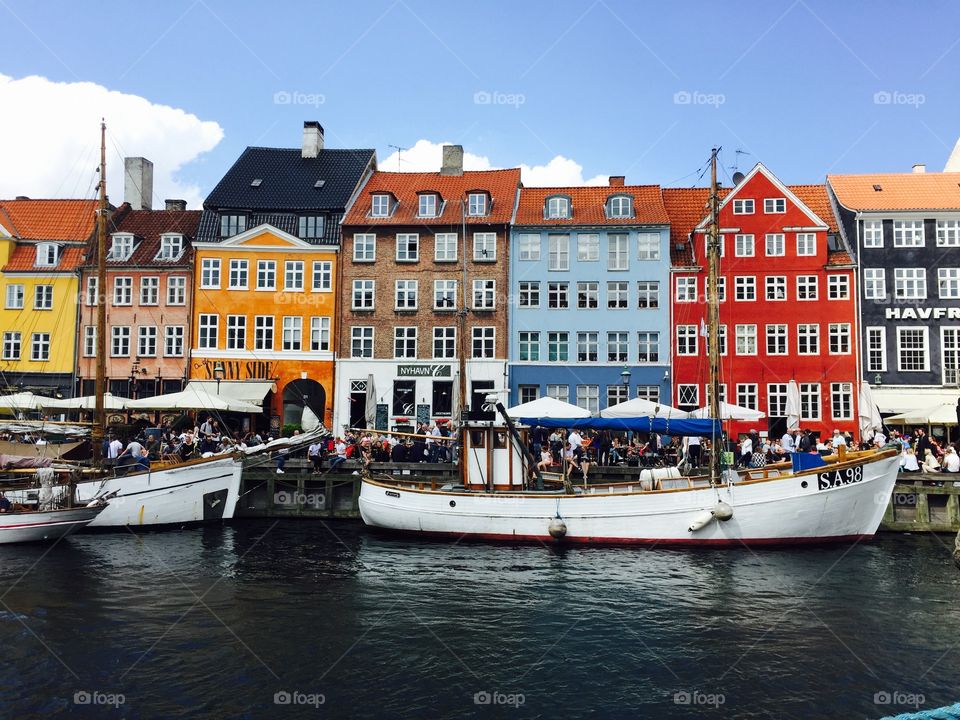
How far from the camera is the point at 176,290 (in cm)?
4459

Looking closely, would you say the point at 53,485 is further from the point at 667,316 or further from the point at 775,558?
the point at 667,316

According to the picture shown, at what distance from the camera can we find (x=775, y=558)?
22797mm

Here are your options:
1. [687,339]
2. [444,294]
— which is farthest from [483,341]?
[687,339]

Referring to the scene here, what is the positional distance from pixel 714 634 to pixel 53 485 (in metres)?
20.6

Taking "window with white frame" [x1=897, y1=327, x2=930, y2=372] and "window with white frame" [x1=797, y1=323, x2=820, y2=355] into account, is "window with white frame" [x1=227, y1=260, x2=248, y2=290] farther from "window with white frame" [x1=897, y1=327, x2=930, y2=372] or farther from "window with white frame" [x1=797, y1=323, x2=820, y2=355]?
"window with white frame" [x1=897, y1=327, x2=930, y2=372]

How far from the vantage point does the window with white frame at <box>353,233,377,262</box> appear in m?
44.3

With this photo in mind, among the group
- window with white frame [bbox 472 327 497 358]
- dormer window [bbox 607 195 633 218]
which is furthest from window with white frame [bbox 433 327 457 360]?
dormer window [bbox 607 195 633 218]

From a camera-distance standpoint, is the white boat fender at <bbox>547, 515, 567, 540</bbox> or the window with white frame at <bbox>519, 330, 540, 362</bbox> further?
the window with white frame at <bbox>519, 330, 540, 362</bbox>

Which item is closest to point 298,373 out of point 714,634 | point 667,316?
point 667,316

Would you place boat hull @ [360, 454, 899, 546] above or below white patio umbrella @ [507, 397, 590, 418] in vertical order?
below

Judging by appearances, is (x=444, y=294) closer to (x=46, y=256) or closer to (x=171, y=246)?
(x=171, y=246)

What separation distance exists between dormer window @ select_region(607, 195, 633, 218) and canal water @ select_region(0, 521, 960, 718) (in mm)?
24362

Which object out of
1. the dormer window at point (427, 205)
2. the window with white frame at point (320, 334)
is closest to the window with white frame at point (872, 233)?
the dormer window at point (427, 205)

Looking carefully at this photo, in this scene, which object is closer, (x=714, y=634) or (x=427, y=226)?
(x=714, y=634)
